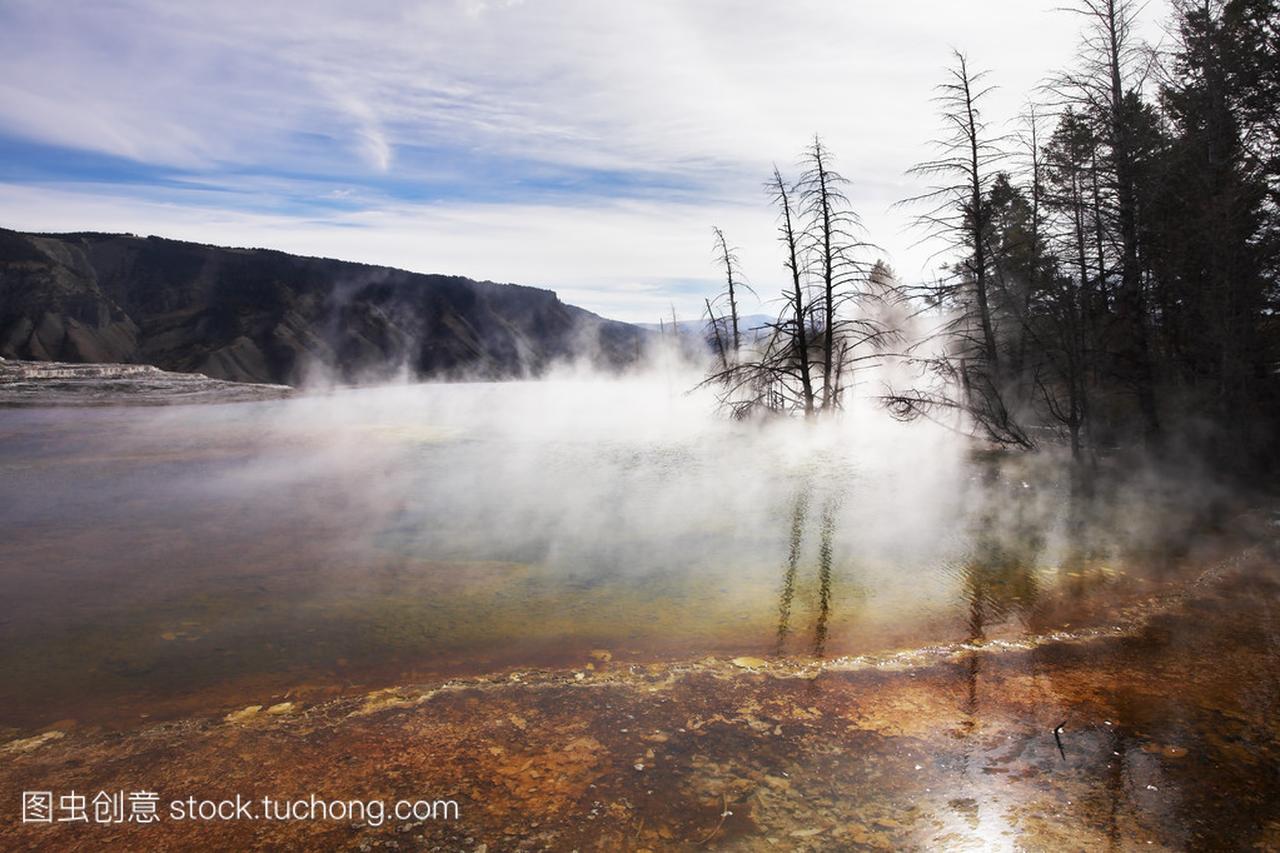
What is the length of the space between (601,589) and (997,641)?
158 inches

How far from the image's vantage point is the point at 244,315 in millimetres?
72938

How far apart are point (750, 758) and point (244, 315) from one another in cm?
8533

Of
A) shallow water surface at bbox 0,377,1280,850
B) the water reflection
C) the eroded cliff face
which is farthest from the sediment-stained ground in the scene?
the eroded cliff face

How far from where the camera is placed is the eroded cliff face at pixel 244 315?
2495 inches

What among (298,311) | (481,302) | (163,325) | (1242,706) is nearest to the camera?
(1242,706)

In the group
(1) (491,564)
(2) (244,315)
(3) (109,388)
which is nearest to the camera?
(1) (491,564)

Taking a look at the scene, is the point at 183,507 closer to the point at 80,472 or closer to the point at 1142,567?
the point at 80,472

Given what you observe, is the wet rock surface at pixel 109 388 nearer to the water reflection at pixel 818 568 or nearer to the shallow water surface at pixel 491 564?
the shallow water surface at pixel 491 564

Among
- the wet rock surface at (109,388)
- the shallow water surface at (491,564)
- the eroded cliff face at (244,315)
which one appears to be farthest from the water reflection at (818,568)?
the eroded cliff face at (244,315)

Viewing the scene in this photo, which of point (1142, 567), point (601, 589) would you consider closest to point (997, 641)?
point (1142, 567)

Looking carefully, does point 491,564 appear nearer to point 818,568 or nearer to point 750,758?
point 818,568

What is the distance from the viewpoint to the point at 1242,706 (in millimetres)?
4422

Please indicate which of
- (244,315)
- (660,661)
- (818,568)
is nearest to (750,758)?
(660,661)

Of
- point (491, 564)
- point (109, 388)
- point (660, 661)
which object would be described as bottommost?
point (660, 661)
